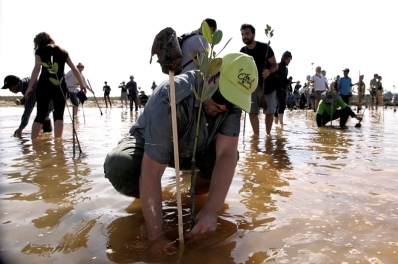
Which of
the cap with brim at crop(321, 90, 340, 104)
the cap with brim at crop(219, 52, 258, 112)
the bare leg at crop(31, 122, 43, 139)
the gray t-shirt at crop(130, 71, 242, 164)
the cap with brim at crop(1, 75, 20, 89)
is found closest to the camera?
→ the cap with brim at crop(219, 52, 258, 112)

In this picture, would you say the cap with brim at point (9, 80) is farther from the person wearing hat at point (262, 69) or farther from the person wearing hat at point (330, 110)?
the person wearing hat at point (330, 110)

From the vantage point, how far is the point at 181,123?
6.52 ft

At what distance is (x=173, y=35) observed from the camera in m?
1.70

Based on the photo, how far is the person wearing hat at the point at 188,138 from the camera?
178cm

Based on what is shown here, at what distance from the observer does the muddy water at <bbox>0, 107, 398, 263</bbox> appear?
1691 millimetres

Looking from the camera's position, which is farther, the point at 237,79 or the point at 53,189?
the point at 53,189

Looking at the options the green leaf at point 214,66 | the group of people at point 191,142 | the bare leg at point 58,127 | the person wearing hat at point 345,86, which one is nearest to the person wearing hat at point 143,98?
the person wearing hat at point 345,86

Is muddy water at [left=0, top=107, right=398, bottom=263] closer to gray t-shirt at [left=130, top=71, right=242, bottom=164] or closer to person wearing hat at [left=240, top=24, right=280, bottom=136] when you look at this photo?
gray t-shirt at [left=130, top=71, right=242, bottom=164]

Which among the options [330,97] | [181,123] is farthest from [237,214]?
[330,97]

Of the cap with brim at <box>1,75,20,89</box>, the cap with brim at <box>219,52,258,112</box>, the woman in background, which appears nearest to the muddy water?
the cap with brim at <box>219,52,258,112</box>

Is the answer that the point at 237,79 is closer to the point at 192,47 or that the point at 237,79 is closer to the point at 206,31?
the point at 206,31

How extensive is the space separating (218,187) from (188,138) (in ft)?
1.13

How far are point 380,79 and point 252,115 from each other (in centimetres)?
1360

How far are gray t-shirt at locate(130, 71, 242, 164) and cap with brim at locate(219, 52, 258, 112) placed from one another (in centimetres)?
18
